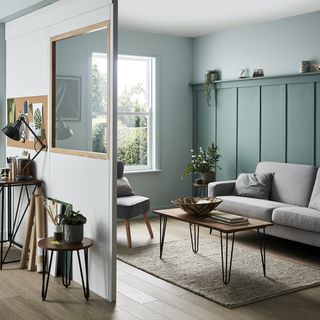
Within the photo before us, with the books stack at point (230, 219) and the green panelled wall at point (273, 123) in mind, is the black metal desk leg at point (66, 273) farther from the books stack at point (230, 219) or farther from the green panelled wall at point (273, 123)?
the green panelled wall at point (273, 123)

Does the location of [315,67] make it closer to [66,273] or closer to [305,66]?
[305,66]

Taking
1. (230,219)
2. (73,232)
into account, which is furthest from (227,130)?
(73,232)

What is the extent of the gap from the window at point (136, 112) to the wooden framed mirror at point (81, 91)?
109 inches

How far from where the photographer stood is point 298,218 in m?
5.33

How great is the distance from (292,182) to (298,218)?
38.5 inches

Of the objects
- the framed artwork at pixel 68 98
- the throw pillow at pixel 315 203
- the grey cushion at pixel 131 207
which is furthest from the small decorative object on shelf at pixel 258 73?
the framed artwork at pixel 68 98

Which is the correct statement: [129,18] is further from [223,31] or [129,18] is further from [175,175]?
[175,175]

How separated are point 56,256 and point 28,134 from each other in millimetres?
1270

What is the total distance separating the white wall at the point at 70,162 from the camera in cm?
414

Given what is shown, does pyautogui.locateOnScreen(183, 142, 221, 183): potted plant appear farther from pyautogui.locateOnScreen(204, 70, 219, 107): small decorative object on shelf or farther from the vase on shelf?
pyautogui.locateOnScreen(204, 70, 219, 107): small decorative object on shelf

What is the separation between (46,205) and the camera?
4.90m

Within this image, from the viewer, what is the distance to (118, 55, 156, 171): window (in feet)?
24.8

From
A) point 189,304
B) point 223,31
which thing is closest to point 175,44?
point 223,31

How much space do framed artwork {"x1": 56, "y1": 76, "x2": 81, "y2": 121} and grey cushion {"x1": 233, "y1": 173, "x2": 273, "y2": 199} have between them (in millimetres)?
2581
